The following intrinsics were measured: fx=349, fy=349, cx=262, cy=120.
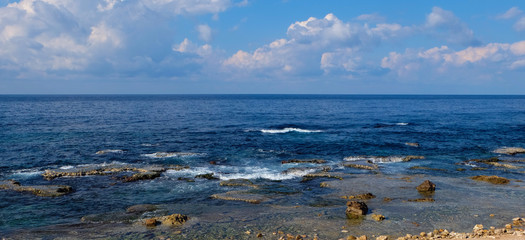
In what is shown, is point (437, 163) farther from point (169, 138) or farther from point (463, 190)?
point (169, 138)

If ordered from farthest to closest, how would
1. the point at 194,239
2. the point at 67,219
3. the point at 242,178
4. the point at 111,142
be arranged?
1. the point at 111,142
2. the point at 242,178
3. the point at 67,219
4. the point at 194,239

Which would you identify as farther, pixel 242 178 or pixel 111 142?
pixel 111 142

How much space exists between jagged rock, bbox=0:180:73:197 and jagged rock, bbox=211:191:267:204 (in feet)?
43.8

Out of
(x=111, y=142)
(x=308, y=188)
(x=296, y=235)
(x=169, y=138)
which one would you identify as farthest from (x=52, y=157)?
(x=296, y=235)

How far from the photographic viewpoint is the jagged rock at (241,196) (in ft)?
93.2

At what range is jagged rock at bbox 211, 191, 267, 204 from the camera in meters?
28.4

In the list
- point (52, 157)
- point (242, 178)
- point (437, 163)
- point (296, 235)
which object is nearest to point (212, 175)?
point (242, 178)

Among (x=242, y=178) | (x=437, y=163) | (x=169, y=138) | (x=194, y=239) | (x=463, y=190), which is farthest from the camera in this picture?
(x=169, y=138)

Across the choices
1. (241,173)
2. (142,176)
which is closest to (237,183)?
(241,173)

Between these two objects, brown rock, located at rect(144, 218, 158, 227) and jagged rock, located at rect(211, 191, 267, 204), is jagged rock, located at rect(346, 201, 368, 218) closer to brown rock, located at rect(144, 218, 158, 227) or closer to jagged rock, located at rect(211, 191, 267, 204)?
jagged rock, located at rect(211, 191, 267, 204)

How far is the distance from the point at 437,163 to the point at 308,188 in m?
21.2

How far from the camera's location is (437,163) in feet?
145

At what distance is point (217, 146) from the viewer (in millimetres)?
56000

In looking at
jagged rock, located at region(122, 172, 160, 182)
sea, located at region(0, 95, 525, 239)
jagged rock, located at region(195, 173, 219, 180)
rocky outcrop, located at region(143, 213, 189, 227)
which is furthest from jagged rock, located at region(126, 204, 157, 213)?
jagged rock, located at region(195, 173, 219, 180)
